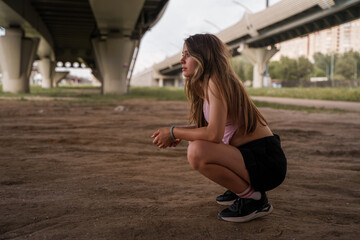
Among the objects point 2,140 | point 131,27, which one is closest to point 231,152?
point 2,140

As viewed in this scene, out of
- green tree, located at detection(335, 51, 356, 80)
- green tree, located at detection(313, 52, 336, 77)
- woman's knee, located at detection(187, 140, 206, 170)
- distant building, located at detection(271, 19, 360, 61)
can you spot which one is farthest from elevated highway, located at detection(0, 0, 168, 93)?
distant building, located at detection(271, 19, 360, 61)

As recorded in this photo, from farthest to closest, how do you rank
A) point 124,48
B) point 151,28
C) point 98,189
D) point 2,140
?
point 151,28
point 124,48
point 2,140
point 98,189

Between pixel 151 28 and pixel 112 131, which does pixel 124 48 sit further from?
pixel 112 131

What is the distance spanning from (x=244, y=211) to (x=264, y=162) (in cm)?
39

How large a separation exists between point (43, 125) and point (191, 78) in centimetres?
637

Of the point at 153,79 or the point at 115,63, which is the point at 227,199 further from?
the point at 153,79

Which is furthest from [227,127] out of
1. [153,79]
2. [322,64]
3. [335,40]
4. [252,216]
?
[335,40]

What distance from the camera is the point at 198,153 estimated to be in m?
2.59

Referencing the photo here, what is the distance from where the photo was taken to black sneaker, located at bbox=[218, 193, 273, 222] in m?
2.70

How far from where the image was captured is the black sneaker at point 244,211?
2.70 meters

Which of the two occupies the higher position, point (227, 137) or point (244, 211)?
point (227, 137)

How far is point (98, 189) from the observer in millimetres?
3498

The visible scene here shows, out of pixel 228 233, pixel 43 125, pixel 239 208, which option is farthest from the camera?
pixel 43 125

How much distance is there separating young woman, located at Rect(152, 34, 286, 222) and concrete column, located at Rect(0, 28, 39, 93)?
28082 mm
